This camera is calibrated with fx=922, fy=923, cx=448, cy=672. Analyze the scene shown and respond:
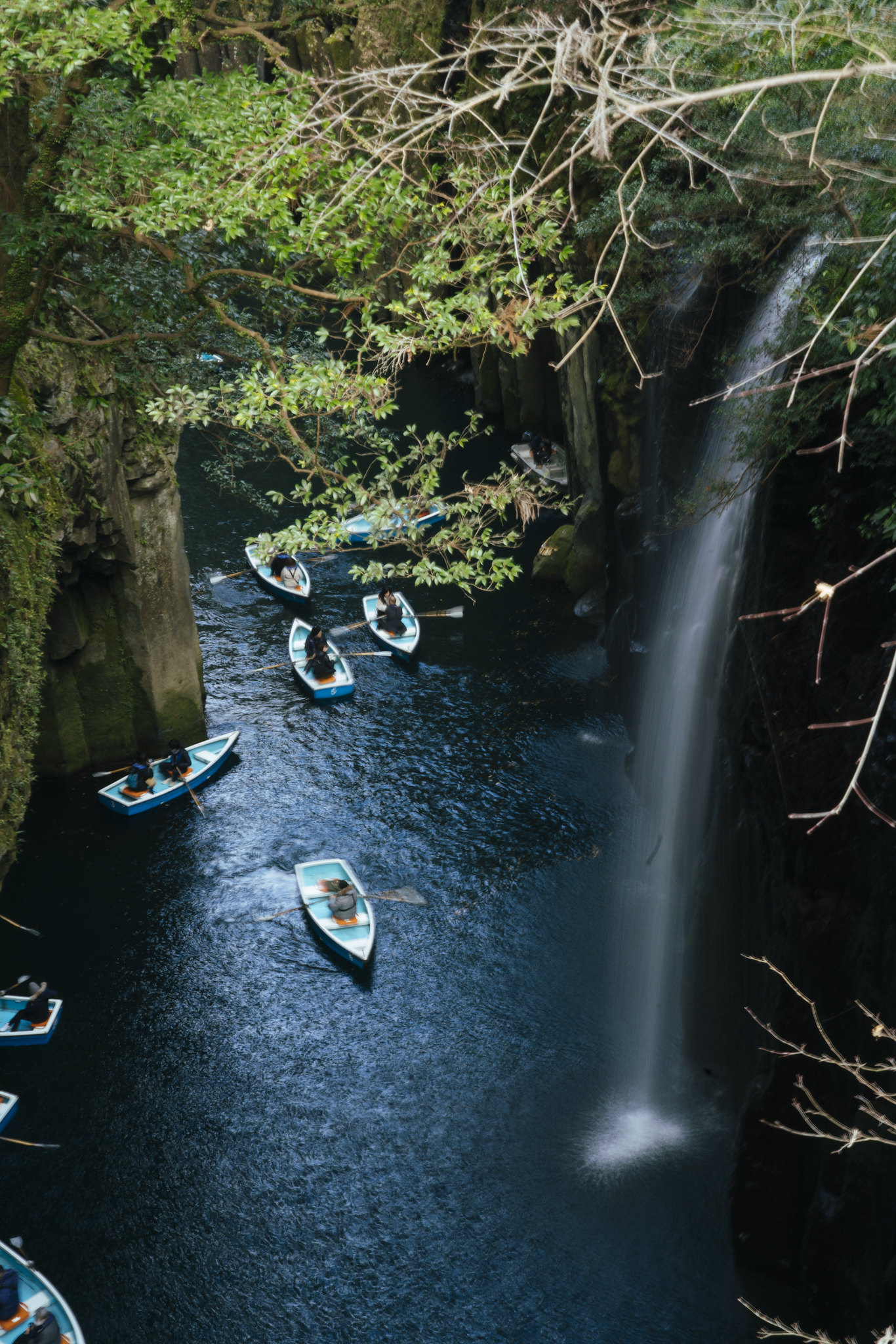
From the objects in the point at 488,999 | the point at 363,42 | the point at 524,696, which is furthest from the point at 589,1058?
the point at 363,42

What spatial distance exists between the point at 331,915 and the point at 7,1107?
4828 millimetres

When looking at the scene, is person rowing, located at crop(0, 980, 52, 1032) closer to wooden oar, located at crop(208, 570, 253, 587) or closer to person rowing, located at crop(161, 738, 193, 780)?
person rowing, located at crop(161, 738, 193, 780)

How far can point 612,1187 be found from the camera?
35.4 ft

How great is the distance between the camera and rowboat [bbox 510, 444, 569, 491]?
2596cm

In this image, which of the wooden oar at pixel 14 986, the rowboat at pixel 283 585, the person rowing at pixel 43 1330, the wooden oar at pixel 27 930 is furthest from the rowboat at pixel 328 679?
the person rowing at pixel 43 1330

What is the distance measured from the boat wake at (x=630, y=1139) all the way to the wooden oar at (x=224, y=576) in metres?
15.4

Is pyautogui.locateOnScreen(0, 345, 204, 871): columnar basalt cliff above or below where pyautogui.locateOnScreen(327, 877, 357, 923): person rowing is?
above

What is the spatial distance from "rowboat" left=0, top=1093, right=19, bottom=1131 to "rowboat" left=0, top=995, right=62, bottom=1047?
79 centimetres

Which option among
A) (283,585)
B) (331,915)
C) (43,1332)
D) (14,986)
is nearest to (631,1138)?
(331,915)

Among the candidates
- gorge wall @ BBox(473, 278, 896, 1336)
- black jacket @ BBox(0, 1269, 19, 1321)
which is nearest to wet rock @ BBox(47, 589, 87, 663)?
black jacket @ BBox(0, 1269, 19, 1321)

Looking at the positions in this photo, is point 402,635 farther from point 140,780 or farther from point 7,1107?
point 7,1107

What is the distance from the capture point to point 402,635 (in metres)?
20.4

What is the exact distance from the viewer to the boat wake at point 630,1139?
11117 mm

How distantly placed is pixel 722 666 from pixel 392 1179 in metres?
7.68
